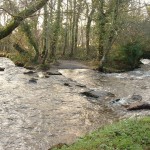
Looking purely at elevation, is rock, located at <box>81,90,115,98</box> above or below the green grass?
below

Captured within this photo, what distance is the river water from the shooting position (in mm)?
11047

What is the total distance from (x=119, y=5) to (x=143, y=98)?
14.8 m

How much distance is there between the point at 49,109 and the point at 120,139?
6.53 m

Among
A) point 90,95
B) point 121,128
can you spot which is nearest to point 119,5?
point 90,95

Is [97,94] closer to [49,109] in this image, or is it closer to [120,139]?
[49,109]

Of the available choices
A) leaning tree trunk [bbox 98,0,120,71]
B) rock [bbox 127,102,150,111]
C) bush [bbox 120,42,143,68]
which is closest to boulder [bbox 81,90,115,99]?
rock [bbox 127,102,150,111]

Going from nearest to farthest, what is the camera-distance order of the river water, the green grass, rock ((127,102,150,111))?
the green grass < the river water < rock ((127,102,150,111))

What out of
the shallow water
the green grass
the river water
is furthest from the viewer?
the river water

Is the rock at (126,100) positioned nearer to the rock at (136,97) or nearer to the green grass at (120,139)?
the rock at (136,97)

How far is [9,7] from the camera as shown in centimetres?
628

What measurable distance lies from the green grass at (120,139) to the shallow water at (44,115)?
1.67 m

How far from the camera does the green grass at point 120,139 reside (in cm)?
849

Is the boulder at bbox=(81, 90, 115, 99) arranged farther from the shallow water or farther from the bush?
the bush

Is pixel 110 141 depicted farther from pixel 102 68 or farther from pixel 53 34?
pixel 53 34
